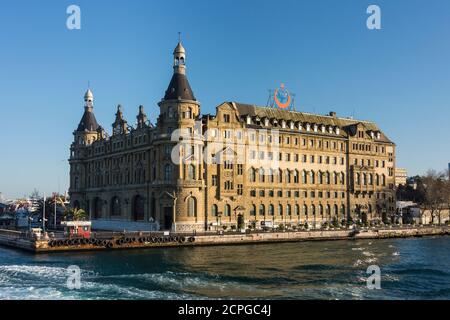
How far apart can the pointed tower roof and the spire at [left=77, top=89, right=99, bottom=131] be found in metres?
49.6

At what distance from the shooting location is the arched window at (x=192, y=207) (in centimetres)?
10562

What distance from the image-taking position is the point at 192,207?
106125 mm

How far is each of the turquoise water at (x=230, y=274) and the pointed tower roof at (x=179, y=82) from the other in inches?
1392

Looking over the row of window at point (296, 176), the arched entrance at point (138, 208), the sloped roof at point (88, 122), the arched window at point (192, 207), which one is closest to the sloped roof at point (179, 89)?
the arched window at point (192, 207)

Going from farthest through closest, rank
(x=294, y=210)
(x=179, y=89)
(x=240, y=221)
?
(x=294, y=210)
(x=240, y=221)
(x=179, y=89)

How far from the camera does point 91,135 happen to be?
15025 centimetres

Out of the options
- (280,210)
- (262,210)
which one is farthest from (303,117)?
(262,210)

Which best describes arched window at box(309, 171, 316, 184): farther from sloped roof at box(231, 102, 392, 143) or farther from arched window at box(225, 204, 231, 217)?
arched window at box(225, 204, 231, 217)

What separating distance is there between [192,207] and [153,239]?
17.2 metres

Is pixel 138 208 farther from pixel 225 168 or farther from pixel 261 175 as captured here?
pixel 261 175

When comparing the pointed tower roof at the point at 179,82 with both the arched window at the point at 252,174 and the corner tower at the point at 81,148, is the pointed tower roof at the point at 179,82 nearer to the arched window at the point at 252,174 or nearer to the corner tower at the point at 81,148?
the arched window at the point at 252,174
